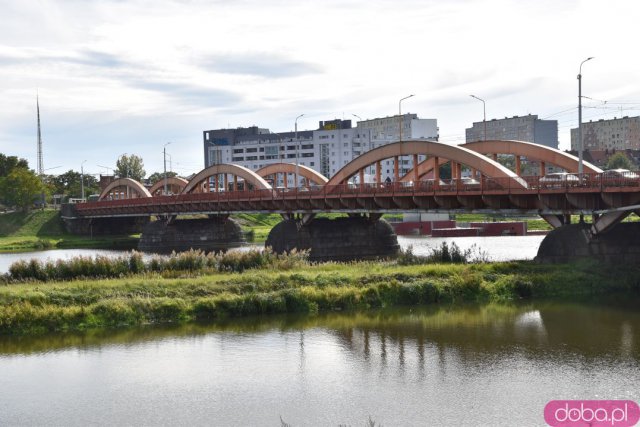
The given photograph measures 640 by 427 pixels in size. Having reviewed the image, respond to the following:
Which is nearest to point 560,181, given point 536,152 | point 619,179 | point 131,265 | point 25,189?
point 619,179

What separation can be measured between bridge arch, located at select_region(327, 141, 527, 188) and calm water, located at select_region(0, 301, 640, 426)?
15.3 meters

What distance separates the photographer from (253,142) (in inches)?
7554

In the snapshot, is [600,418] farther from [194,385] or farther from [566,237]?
[566,237]

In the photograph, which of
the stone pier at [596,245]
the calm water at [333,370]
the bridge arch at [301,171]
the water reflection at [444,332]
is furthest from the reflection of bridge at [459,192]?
the calm water at [333,370]

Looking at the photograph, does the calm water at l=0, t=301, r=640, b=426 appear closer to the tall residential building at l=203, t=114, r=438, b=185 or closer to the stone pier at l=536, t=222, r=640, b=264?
the stone pier at l=536, t=222, r=640, b=264

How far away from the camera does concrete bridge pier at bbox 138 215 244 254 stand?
3610 inches

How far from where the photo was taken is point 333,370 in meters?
27.2

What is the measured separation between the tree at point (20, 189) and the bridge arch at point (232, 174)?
3733cm

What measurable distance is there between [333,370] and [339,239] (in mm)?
40829

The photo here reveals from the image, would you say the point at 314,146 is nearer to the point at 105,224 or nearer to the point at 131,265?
the point at 105,224

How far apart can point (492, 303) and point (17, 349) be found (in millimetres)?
20931

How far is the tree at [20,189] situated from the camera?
419 ft

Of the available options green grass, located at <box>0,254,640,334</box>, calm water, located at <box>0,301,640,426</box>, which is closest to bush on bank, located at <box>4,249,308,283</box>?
green grass, located at <box>0,254,640,334</box>

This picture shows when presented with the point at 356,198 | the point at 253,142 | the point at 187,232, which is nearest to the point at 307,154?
the point at 253,142
